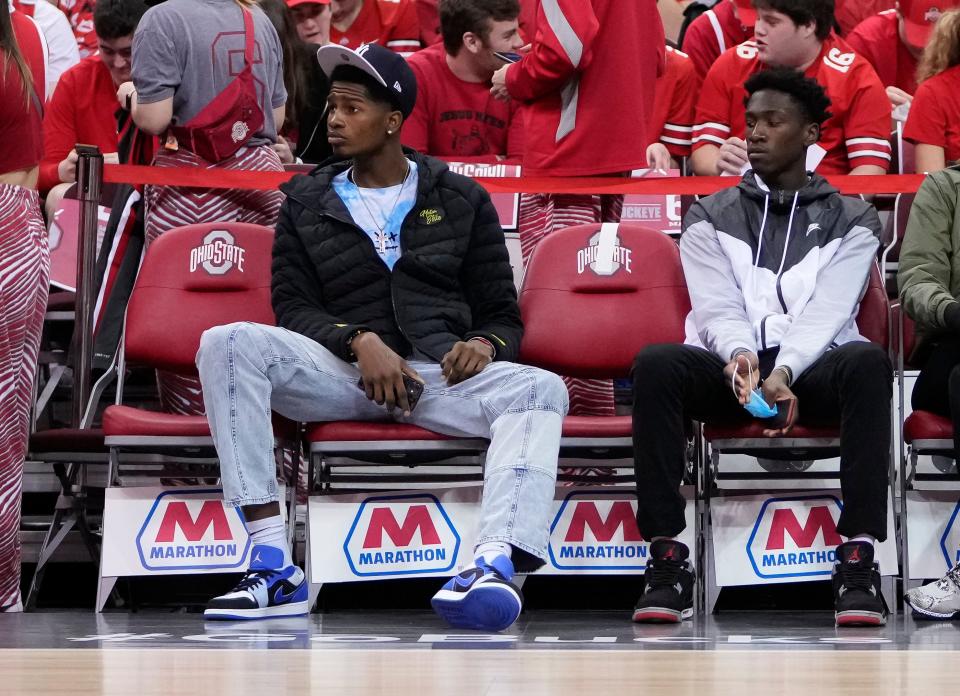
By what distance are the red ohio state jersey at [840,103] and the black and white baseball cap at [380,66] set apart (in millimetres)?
1934

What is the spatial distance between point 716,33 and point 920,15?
89cm

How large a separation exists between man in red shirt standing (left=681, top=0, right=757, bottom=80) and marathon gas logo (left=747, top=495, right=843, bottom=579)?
123 inches

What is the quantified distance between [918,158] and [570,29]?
64.0 inches

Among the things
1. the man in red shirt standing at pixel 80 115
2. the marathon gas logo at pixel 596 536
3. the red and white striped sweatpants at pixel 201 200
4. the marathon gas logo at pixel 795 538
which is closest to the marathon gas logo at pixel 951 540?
the marathon gas logo at pixel 795 538

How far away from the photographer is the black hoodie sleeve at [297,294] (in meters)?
4.27

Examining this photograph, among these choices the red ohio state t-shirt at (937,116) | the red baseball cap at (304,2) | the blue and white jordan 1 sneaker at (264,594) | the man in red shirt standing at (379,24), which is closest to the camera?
the blue and white jordan 1 sneaker at (264,594)

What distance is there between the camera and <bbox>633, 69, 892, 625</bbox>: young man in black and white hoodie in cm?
394

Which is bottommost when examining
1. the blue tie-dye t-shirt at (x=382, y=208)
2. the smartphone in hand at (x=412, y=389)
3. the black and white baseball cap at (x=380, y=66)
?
the smartphone in hand at (x=412, y=389)

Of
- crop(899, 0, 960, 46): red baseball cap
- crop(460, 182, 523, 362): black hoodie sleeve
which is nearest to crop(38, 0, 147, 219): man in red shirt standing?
crop(460, 182, 523, 362): black hoodie sleeve

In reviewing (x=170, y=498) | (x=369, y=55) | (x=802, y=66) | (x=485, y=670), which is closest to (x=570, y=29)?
(x=369, y=55)

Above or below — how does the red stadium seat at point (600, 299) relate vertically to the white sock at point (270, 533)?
above

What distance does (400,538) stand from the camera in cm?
416

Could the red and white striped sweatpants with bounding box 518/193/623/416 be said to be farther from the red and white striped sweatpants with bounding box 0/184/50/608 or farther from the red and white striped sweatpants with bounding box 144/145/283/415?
the red and white striped sweatpants with bounding box 0/184/50/608

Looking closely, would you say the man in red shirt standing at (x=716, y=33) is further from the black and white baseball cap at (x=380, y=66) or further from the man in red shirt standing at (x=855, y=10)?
the black and white baseball cap at (x=380, y=66)
